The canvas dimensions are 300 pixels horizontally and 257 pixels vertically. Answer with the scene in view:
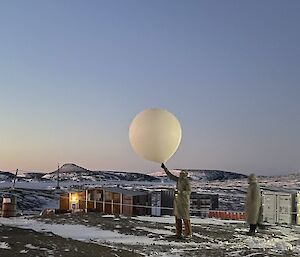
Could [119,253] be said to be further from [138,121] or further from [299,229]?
[299,229]

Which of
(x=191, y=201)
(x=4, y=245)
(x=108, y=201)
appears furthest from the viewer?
(x=191, y=201)

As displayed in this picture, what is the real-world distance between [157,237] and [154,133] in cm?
328

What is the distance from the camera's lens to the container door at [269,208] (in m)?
21.6

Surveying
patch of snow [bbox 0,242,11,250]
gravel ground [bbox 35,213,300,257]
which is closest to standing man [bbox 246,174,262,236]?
gravel ground [bbox 35,213,300,257]

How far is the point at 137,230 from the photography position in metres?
15.1

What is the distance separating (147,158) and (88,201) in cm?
1690

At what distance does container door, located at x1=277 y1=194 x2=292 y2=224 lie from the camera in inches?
826

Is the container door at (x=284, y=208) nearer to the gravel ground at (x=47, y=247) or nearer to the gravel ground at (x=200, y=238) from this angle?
the gravel ground at (x=200, y=238)

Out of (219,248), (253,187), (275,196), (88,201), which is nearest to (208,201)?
(88,201)

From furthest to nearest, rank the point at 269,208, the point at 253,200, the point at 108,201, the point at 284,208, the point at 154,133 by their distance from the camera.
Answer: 1. the point at 108,201
2. the point at 269,208
3. the point at 284,208
4. the point at 253,200
5. the point at 154,133

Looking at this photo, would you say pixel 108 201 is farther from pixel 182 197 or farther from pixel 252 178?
pixel 182 197

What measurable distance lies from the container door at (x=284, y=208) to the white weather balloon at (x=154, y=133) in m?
10.1

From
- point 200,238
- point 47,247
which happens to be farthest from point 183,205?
point 47,247

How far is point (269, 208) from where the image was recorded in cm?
2192
